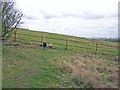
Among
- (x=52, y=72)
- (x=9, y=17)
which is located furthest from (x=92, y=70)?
(x=9, y=17)

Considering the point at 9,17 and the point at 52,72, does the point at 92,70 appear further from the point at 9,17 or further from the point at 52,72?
the point at 9,17

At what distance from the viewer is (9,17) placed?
51.7 feet

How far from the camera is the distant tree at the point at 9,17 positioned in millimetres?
15414

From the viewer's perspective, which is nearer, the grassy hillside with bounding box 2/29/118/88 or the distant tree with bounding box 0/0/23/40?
the grassy hillside with bounding box 2/29/118/88

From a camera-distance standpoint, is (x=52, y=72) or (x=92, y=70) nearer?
(x=52, y=72)

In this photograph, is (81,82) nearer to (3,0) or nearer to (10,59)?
(10,59)

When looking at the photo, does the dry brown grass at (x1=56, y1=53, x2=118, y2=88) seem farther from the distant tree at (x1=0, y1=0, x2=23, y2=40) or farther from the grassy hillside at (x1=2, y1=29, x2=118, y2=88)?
the distant tree at (x1=0, y1=0, x2=23, y2=40)

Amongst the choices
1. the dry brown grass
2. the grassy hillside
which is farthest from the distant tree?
the dry brown grass

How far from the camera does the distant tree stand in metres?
15.4

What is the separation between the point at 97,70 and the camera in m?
16.9

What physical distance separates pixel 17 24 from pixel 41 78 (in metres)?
6.17

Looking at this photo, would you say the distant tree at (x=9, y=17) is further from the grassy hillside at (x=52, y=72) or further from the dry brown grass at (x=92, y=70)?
the dry brown grass at (x=92, y=70)

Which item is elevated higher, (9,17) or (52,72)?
(9,17)

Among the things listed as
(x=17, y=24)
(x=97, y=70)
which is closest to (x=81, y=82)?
(x=97, y=70)
